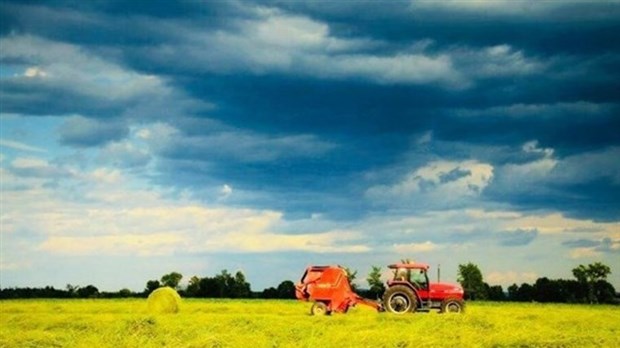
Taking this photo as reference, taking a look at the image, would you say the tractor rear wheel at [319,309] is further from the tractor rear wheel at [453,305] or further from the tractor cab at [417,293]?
the tractor rear wheel at [453,305]

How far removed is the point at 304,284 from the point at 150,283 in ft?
119

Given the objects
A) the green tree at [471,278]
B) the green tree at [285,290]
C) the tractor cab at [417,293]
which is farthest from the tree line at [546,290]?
the tractor cab at [417,293]

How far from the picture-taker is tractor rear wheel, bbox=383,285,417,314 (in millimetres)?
22703

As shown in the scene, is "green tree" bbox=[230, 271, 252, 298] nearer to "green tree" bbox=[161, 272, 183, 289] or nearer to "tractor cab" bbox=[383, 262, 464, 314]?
"green tree" bbox=[161, 272, 183, 289]

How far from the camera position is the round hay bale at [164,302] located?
84.3 feet

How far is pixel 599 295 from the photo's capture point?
65.8 m

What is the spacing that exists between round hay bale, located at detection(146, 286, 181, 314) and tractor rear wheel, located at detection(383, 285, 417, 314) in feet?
25.2

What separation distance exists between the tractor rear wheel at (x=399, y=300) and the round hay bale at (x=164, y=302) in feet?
25.2

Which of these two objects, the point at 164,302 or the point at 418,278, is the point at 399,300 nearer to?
the point at 418,278

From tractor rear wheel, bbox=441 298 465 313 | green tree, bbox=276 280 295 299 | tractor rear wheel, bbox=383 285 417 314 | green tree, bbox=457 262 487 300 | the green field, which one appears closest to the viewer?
the green field

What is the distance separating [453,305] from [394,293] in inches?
73.6

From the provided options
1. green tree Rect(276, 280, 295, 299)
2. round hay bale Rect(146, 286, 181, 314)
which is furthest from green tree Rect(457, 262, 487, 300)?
round hay bale Rect(146, 286, 181, 314)

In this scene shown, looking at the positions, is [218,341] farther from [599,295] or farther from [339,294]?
[599,295]

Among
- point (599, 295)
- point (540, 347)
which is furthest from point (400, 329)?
point (599, 295)
